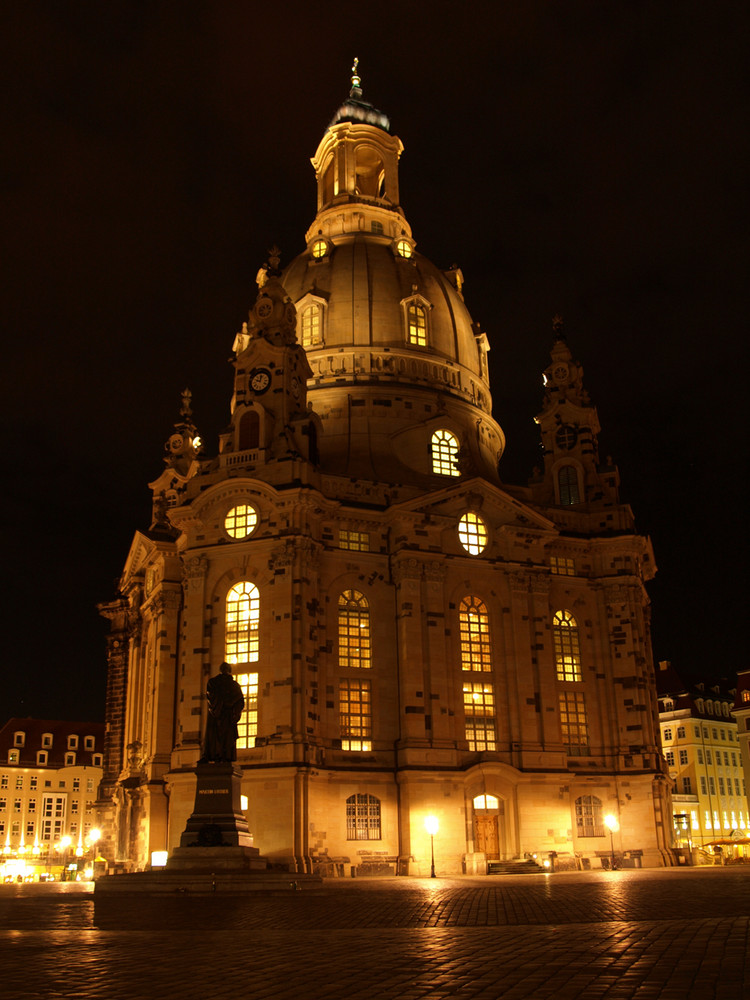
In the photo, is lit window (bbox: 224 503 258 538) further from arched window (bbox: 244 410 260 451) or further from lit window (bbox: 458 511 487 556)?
lit window (bbox: 458 511 487 556)

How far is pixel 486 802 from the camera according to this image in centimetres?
5262

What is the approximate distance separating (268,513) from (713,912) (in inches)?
1391

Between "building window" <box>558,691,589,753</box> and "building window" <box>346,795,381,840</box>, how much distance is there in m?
12.2

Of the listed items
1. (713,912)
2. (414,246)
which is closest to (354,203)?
(414,246)

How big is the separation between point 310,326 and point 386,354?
229 inches

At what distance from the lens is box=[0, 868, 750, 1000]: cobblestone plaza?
446 inches

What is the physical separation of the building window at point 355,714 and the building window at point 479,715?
18.3ft

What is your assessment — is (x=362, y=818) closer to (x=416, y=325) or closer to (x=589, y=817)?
(x=589, y=817)

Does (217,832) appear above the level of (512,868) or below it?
above

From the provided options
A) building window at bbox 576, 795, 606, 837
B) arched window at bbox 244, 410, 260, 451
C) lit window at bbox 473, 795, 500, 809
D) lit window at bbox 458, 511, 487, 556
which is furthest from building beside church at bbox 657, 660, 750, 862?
arched window at bbox 244, 410, 260, 451

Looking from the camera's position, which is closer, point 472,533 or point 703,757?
point 472,533

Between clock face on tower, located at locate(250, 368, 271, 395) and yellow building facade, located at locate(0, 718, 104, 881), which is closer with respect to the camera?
clock face on tower, located at locate(250, 368, 271, 395)

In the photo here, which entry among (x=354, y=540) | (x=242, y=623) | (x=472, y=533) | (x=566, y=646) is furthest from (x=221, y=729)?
(x=566, y=646)

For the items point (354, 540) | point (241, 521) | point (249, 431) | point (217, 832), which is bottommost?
point (217, 832)
